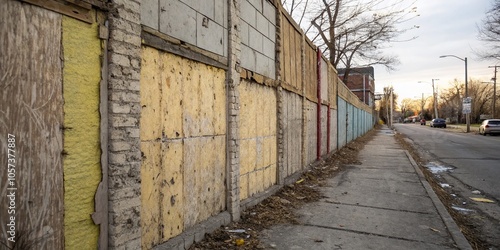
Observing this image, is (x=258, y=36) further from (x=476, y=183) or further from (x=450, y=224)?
(x=476, y=183)

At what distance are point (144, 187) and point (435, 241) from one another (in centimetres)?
371

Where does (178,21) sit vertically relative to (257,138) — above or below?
above

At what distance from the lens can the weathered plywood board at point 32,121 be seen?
2.00 meters

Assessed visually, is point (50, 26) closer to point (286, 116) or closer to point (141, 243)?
point (141, 243)

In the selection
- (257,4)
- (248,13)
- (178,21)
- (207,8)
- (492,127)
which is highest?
(257,4)

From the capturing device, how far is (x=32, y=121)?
2.16 meters

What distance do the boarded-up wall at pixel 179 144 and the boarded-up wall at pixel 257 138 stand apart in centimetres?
70

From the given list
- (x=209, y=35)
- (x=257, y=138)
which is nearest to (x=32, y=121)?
(x=209, y=35)

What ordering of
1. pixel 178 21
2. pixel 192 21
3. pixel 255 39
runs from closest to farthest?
pixel 178 21 → pixel 192 21 → pixel 255 39

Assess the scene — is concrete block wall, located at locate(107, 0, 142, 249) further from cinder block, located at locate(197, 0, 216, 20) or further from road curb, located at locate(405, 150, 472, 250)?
road curb, located at locate(405, 150, 472, 250)

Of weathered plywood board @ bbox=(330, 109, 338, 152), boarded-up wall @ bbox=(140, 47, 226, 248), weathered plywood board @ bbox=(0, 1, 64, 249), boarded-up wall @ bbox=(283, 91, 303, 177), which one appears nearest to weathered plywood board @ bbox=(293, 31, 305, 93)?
boarded-up wall @ bbox=(283, 91, 303, 177)

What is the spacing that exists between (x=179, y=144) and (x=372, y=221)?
3.28 metres

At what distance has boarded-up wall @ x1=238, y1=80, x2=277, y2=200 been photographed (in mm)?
5305

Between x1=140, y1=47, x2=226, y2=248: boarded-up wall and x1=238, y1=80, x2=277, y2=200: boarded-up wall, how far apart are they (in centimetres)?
70
